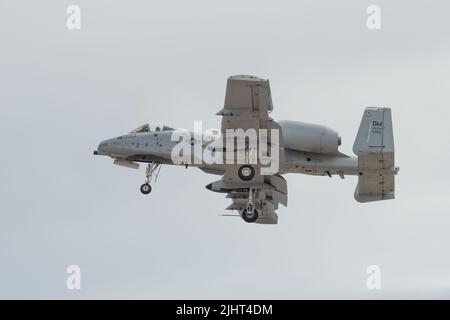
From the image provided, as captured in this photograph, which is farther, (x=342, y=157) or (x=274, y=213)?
(x=274, y=213)

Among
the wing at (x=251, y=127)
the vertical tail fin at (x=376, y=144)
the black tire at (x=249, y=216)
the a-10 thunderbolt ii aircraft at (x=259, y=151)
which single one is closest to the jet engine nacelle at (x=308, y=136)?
the a-10 thunderbolt ii aircraft at (x=259, y=151)

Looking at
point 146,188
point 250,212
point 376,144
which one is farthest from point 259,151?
point 146,188

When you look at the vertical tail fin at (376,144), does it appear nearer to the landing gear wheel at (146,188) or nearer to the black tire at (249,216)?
the black tire at (249,216)

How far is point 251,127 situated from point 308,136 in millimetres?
3839

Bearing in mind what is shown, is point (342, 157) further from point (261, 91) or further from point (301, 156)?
point (261, 91)

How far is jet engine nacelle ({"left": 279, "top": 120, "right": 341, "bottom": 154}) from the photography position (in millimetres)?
57719

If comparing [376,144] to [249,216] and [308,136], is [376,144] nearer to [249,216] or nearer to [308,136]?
[308,136]

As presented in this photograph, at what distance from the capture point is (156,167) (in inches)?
2450

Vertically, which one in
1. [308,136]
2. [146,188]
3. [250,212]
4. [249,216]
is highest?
[308,136]

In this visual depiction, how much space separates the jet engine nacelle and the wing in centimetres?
107

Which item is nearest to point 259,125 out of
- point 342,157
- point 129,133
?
point 342,157

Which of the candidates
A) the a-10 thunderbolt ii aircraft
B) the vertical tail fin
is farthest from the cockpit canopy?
the vertical tail fin

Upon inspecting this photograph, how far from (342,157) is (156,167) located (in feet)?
30.4

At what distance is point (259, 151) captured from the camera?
57.2 m
